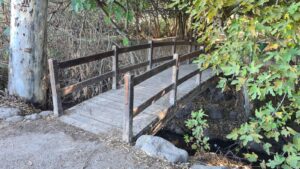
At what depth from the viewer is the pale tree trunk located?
5109 mm

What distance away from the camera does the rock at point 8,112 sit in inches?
191

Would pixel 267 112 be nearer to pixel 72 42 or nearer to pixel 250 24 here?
pixel 250 24

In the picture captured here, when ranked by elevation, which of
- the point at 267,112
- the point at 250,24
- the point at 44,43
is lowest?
the point at 267,112

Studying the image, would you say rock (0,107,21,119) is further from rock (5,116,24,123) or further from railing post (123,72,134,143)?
railing post (123,72,134,143)

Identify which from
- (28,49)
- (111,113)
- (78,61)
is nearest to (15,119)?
(28,49)

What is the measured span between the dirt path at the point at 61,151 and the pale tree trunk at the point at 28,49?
928mm

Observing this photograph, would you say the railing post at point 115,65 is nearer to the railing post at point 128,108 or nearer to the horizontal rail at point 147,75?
the horizontal rail at point 147,75

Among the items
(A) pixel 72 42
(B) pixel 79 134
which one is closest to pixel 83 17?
(A) pixel 72 42

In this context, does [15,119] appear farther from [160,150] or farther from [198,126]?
[198,126]

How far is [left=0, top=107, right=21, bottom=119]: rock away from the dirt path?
0.93 ft

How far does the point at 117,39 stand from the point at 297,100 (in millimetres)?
6292

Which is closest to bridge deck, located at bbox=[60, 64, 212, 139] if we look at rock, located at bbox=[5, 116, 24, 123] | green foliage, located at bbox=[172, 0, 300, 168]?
rock, located at bbox=[5, 116, 24, 123]

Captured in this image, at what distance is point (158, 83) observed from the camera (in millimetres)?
6938

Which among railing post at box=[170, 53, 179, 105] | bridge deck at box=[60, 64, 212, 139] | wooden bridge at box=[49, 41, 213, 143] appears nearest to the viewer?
wooden bridge at box=[49, 41, 213, 143]
